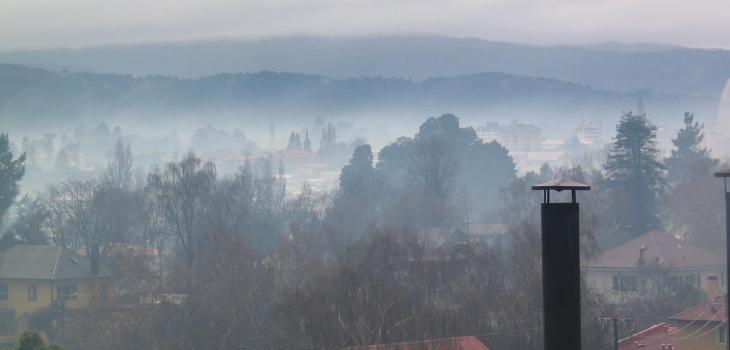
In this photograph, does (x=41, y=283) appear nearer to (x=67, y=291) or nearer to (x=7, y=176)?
(x=67, y=291)

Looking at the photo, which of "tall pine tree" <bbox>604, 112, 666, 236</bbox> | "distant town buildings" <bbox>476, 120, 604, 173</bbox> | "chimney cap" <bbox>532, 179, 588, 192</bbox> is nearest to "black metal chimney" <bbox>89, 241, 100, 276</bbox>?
"tall pine tree" <bbox>604, 112, 666, 236</bbox>

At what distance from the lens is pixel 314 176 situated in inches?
5827

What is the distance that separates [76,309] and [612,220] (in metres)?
31.1

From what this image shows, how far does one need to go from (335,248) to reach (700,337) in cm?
2050

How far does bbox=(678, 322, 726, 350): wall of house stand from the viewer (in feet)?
110

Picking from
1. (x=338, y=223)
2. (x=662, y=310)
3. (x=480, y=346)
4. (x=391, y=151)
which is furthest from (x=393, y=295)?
(x=391, y=151)

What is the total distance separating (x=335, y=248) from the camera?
51938mm

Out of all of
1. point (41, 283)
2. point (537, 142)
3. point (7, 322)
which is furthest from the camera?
point (537, 142)

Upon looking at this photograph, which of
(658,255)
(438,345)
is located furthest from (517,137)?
(438,345)

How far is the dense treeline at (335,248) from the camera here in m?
34.4

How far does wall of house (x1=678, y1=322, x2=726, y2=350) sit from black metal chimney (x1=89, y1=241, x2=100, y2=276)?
2516 cm

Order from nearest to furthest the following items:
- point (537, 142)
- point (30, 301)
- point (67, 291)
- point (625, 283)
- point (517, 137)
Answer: point (30, 301)
point (67, 291)
point (625, 283)
point (537, 142)
point (517, 137)

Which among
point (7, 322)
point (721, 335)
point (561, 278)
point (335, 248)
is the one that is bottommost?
point (7, 322)

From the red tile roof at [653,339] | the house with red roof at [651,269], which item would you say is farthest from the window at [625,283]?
the red tile roof at [653,339]
